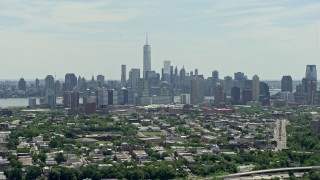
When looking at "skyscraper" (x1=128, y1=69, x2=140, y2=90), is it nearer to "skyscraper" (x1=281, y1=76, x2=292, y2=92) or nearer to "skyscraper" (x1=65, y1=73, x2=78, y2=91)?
"skyscraper" (x1=65, y1=73, x2=78, y2=91)

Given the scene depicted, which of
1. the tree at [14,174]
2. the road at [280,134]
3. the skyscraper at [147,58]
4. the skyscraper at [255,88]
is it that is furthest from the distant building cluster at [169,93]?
the tree at [14,174]

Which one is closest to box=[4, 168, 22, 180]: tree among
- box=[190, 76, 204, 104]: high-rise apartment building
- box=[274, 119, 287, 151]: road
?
box=[274, 119, 287, 151]: road

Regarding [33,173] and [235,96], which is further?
[235,96]

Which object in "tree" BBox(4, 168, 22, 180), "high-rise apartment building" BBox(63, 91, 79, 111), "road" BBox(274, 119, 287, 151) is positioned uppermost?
"high-rise apartment building" BBox(63, 91, 79, 111)

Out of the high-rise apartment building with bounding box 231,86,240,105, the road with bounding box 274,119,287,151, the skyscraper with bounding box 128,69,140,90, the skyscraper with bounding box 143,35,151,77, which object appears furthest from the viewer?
the skyscraper with bounding box 143,35,151,77

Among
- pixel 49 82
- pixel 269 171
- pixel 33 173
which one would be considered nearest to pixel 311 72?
pixel 49 82

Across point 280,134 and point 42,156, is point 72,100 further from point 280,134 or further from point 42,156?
point 42,156

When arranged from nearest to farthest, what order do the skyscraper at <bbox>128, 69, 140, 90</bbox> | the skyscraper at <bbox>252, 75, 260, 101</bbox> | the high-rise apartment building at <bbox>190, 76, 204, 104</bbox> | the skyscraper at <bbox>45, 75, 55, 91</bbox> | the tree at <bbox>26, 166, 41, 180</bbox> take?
the tree at <bbox>26, 166, 41, 180</bbox>
the high-rise apartment building at <bbox>190, 76, 204, 104</bbox>
the skyscraper at <bbox>252, 75, 260, 101</bbox>
the skyscraper at <bbox>45, 75, 55, 91</bbox>
the skyscraper at <bbox>128, 69, 140, 90</bbox>

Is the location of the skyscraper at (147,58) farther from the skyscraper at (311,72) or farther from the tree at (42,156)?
the tree at (42,156)

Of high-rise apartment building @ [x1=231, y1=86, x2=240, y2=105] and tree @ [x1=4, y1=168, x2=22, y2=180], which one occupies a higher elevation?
high-rise apartment building @ [x1=231, y1=86, x2=240, y2=105]
